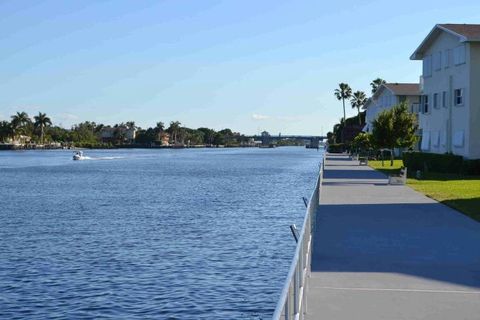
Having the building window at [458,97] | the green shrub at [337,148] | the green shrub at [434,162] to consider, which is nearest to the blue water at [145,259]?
the green shrub at [434,162]

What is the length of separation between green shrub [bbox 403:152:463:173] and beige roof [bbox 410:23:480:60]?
7.53 m

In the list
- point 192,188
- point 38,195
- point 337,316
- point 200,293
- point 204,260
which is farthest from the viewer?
point 192,188

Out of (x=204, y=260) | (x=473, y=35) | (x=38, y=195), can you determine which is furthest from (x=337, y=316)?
(x=473, y=35)

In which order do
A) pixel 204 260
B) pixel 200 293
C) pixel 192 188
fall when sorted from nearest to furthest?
pixel 200 293 < pixel 204 260 < pixel 192 188

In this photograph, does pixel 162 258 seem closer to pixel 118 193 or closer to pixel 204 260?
pixel 204 260

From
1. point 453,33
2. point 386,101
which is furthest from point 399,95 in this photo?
point 453,33

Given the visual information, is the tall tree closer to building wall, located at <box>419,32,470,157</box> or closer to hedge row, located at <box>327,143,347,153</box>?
building wall, located at <box>419,32,470,157</box>

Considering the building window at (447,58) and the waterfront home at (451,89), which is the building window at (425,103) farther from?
the building window at (447,58)

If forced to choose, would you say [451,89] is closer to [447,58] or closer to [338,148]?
[447,58]

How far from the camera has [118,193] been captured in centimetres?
4331

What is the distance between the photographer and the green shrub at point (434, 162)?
48344mm

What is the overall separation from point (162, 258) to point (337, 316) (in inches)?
355

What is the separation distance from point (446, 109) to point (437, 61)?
412 cm

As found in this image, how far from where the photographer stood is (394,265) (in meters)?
13.2
